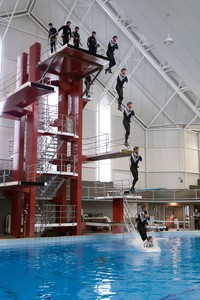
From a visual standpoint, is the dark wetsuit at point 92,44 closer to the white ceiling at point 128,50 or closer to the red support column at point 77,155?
the red support column at point 77,155

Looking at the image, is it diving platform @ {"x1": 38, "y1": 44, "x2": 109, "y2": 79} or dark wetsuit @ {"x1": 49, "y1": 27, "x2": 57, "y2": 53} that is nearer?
diving platform @ {"x1": 38, "y1": 44, "x2": 109, "y2": 79}

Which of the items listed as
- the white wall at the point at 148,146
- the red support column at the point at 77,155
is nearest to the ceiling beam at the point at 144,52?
the white wall at the point at 148,146

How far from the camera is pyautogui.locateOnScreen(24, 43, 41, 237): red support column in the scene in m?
20.0

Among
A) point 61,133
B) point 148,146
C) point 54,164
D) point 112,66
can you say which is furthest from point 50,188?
point 148,146

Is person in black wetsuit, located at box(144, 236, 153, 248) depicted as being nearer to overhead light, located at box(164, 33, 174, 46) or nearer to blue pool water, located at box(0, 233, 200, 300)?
blue pool water, located at box(0, 233, 200, 300)

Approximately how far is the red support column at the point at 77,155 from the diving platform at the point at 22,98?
337cm

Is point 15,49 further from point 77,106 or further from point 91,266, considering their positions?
point 91,266

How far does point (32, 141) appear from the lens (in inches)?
827

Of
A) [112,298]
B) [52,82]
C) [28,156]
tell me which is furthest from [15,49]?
[112,298]

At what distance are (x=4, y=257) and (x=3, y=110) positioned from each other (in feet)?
36.0

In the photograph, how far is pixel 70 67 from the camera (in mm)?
21281

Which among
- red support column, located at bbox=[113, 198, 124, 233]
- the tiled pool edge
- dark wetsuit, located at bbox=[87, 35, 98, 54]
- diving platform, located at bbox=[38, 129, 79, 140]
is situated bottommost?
the tiled pool edge

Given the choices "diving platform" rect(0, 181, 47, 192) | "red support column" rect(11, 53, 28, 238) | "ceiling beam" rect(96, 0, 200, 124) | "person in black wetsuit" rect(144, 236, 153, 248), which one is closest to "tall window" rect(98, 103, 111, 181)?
"ceiling beam" rect(96, 0, 200, 124)

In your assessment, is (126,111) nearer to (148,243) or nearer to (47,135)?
(148,243)
